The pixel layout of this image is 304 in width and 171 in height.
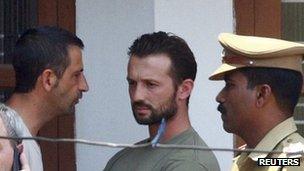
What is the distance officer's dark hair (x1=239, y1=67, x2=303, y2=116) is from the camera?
486 cm

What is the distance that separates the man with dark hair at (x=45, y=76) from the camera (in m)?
5.30

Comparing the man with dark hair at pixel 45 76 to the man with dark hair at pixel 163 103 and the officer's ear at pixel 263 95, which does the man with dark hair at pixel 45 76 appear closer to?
the man with dark hair at pixel 163 103

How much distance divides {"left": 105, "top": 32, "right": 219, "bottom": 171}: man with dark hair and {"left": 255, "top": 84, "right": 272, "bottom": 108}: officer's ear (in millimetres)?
350

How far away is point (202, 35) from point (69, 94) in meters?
0.86

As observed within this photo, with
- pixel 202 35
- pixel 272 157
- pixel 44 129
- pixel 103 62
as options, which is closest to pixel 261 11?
pixel 202 35

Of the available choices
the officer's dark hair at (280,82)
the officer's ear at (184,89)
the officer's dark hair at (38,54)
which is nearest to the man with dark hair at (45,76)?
the officer's dark hair at (38,54)

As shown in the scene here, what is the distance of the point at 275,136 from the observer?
15.8 ft

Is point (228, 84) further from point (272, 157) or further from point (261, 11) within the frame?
point (261, 11)

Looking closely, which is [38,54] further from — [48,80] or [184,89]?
[184,89]

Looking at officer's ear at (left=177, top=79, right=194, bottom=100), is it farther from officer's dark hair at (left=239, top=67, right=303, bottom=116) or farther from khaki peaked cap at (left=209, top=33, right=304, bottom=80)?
officer's dark hair at (left=239, top=67, right=303, bottom=116)

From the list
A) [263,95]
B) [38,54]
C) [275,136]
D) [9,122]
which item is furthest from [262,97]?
[38,54]

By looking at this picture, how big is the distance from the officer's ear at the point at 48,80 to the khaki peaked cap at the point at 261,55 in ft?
2.28

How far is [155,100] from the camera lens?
5.16 metres

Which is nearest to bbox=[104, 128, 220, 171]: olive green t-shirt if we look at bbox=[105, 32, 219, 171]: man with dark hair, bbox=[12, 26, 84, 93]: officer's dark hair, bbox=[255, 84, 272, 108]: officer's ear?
bbox=[105, 32, 219, 171]: man with dark hair
